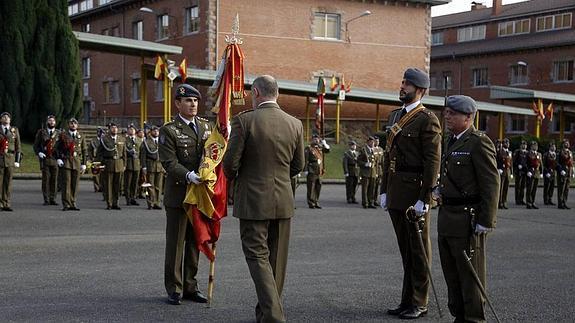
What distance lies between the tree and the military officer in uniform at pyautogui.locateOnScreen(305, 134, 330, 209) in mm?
14018

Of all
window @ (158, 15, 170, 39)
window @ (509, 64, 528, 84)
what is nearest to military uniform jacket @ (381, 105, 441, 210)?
window @ (158, 15, 170, 39)

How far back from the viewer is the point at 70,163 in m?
15.8

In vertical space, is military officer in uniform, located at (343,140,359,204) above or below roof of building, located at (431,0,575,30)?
below

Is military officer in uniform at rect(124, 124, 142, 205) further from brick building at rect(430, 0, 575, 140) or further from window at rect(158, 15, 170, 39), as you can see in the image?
brick building at rect(430, 0, 575, 140)

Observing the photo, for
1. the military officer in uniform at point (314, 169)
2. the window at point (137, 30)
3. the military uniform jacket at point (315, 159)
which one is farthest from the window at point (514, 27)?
the military uniform jacket at point (315, 159)

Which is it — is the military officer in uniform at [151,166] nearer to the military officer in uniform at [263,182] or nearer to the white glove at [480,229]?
the military officer in uniform at [263,182]

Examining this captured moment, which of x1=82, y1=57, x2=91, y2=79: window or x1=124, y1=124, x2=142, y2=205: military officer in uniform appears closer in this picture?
x1=124, y1=124, x2=142, y2=205: military officer in uniform

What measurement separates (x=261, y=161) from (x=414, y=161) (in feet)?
5.28

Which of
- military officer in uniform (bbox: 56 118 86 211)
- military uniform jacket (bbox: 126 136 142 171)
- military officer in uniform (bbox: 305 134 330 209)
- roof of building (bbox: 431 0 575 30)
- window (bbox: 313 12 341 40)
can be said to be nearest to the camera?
military officer in uniform (bbox: 56 118 86 211)

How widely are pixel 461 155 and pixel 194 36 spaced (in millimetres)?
35555

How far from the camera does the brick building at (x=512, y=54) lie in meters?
52.6

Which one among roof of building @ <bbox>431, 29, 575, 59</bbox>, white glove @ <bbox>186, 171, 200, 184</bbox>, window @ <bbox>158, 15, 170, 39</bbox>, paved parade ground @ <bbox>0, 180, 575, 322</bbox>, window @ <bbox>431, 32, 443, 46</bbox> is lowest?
paved parade ground @ <bbox>0, 180, 575, 322</bbox>

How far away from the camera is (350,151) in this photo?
20.6 metres

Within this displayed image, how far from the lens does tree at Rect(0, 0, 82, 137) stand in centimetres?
2798
